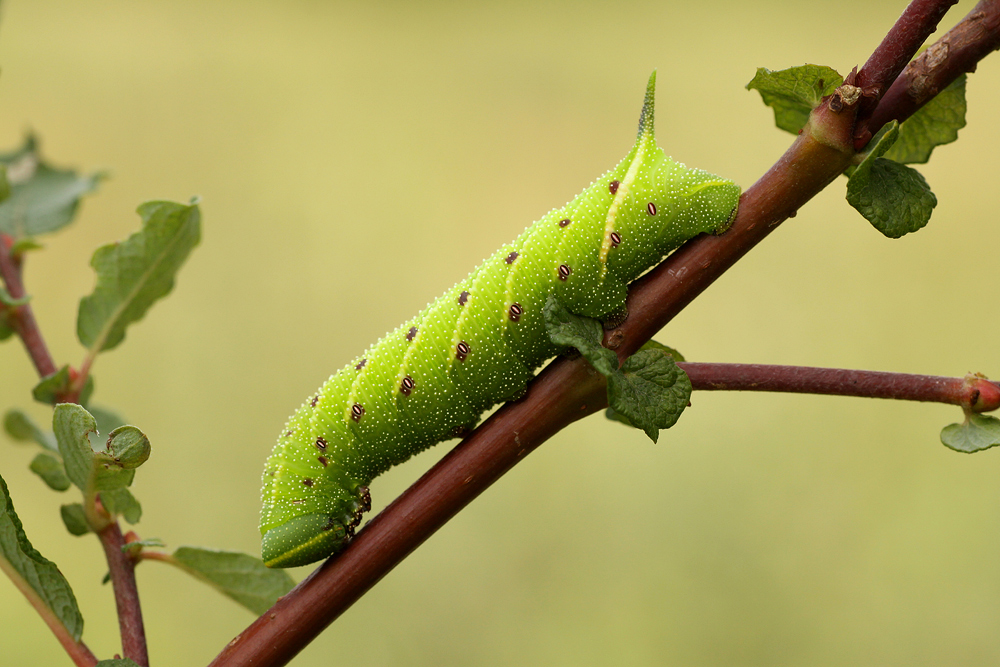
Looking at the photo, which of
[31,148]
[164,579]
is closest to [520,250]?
[31,148]

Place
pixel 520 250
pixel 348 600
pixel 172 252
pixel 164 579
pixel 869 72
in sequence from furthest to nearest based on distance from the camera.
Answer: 1. pixel 164 579
2. pixel 172 252
3. pixel 520 250
4. pixel 348 600
5. pixel 869 72

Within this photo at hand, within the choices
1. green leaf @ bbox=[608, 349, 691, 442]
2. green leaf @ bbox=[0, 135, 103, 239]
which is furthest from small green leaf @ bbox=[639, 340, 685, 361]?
green leaf @ bbox=[0, 135, 103, 239]

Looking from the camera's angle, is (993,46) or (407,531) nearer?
(993,46)

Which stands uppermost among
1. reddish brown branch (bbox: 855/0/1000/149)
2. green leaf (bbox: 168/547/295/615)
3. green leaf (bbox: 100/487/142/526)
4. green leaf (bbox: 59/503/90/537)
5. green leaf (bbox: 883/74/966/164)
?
green leaf (bbox: 59/503/90/537)

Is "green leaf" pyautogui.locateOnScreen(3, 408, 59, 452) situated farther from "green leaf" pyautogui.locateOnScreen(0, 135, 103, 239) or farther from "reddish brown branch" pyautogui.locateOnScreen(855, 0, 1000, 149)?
"reddish brown branch" pyautogui.locateOnScreen(855, 0, 1000, 149)

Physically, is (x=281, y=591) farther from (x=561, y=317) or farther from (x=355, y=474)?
(x=561, y=317)

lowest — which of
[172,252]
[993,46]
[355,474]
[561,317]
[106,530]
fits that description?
[993,46]
